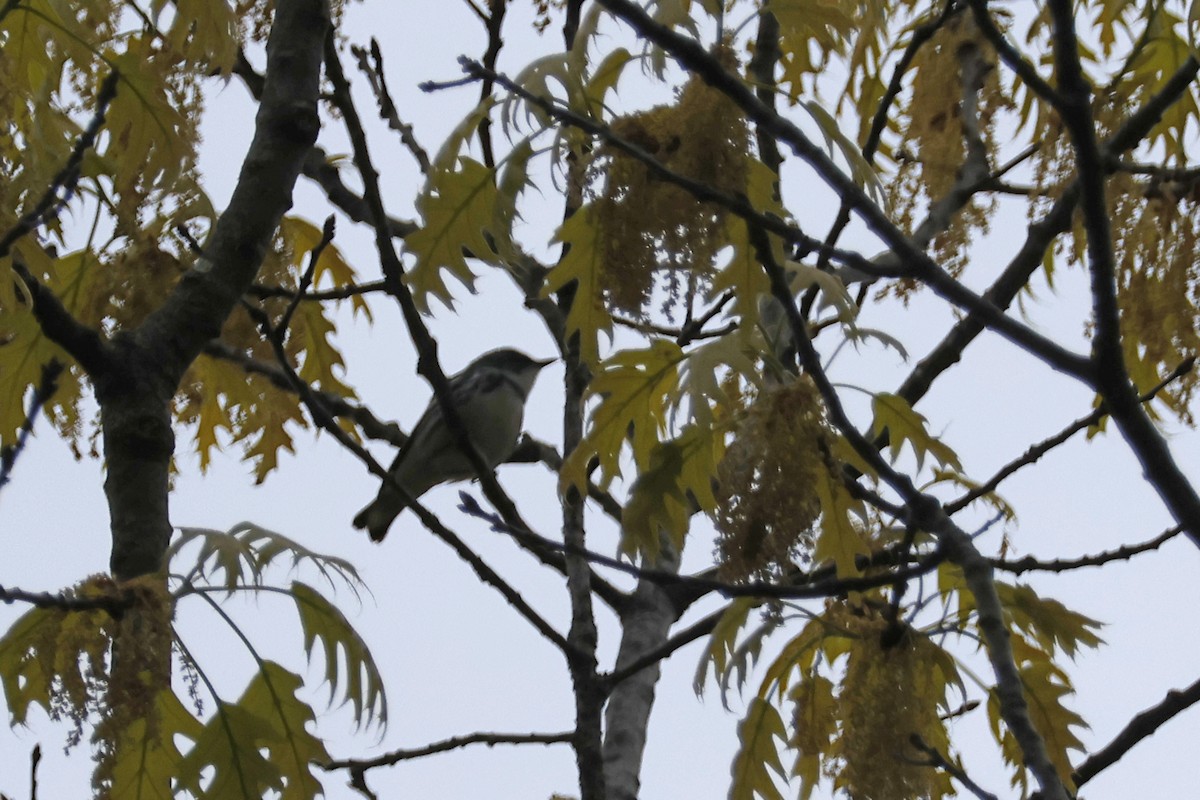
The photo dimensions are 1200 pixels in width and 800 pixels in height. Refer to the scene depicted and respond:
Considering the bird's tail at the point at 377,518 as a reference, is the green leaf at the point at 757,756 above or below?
below

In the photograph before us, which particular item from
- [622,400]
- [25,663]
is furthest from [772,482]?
[25,663]

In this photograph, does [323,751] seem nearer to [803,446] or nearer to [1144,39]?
[803,446]

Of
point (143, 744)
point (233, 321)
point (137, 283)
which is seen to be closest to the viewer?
point (143, 744)

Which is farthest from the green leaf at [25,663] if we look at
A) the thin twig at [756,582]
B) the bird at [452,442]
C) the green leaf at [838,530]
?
the bird at [452,442]

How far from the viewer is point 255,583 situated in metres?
2.77

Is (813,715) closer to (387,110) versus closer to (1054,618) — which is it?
(1054,618)

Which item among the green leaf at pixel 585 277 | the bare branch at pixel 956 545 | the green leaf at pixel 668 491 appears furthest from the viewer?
the green leaf at pixel 668 491

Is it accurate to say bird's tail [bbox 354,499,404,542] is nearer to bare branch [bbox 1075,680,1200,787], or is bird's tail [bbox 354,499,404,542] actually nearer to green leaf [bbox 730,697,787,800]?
green leaf [bbox 730,697,787,800]

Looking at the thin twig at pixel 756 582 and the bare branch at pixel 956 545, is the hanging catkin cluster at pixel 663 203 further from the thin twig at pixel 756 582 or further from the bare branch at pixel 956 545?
the thin twig at pixel 756 582

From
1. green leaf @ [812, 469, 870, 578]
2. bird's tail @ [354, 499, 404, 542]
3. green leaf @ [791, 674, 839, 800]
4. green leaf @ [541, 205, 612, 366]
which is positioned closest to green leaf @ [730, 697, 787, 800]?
green leaf @ [791, 674, 839, 800]

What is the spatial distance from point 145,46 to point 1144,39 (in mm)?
2273

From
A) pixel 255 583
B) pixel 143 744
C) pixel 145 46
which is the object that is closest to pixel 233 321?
pixel 145 46

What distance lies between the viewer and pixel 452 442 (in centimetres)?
657

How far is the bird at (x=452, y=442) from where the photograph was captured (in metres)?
6.75
